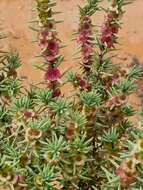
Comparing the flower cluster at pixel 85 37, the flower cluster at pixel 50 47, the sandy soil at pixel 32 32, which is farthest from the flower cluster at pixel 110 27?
the sandy soil at pixel 32 32

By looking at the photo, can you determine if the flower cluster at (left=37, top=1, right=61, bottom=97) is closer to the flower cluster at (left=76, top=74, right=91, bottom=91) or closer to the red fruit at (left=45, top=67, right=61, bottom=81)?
the red fruit at (left=45, top=67, right=61, bottom=81)

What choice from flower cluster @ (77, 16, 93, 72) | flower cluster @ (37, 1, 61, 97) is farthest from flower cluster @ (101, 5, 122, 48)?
flower cluster @ (37, 1, 61, 97)

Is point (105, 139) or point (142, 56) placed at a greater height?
point (142, 56)

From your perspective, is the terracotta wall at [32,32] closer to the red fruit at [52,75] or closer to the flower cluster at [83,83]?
the flower cluster at [83,83]

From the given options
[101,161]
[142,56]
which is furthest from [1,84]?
[142,56]

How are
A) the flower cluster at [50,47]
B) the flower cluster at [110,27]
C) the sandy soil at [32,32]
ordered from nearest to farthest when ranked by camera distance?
the flower cluster at [50,47] → the flower cluster at [110,27] → the sandy soil at [32,32]

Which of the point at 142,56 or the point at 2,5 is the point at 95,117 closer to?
the point at 142,56

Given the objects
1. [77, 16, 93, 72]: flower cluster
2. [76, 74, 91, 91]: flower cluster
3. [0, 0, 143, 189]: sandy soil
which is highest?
[0, 0, 143, 189]: sandy soil

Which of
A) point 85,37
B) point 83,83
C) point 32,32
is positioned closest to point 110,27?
point 85,37
